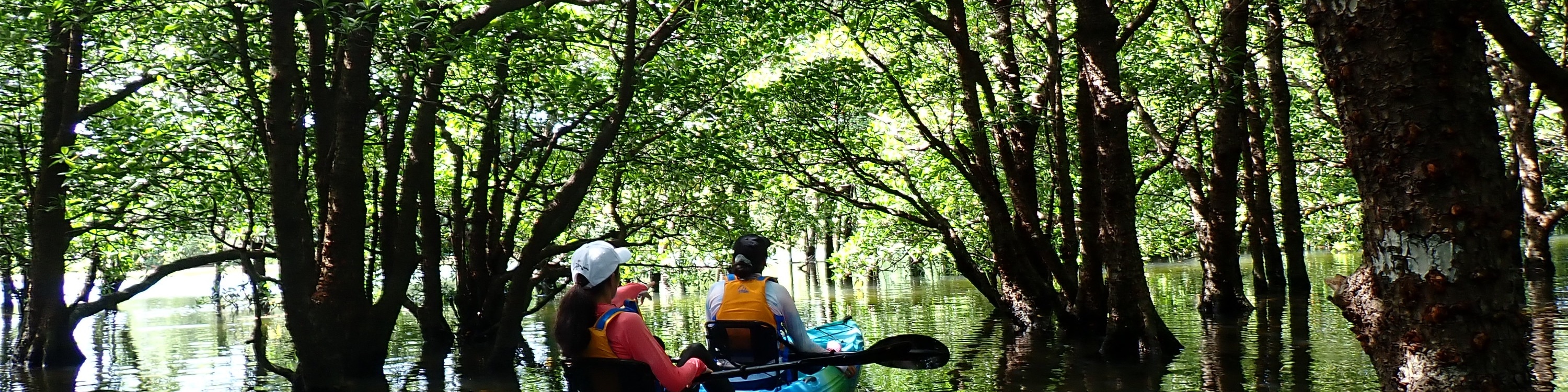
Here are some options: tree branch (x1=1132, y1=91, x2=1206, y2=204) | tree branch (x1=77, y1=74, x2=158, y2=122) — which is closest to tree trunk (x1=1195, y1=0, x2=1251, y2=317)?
tree branch (x1=1132, y1=91, x2=1206, y2=204)

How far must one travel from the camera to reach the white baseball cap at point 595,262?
4.47 meters

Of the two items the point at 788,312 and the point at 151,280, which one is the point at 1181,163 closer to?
the point at 788,312

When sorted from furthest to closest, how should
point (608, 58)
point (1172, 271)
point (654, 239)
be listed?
point (1172, 271), point (654, 239), point (608, 58)

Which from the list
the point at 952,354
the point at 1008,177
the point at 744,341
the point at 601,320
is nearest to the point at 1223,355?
the point at 952,354

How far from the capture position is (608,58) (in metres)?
16.4

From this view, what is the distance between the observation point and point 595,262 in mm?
4469

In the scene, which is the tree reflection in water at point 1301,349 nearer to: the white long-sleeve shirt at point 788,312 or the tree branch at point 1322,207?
the tree branch at point 1322,207

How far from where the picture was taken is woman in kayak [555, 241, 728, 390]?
450cm

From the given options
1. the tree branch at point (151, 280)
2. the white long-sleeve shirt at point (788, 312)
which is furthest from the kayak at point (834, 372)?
the tree branch at point (151, 280)

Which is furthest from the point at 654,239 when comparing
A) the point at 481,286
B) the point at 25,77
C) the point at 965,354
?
the point at 25,77

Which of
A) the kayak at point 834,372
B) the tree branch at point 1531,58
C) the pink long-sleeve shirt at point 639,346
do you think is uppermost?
the tree branch at point 1531,58

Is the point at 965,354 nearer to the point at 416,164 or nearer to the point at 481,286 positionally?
the point at 416,164

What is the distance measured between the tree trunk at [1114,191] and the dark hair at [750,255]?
4539 mm

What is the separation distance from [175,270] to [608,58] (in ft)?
21.5
